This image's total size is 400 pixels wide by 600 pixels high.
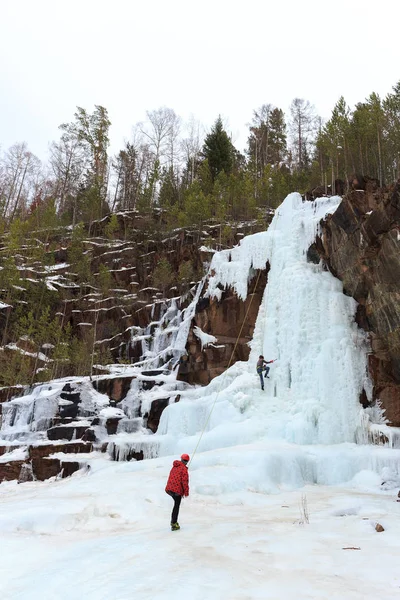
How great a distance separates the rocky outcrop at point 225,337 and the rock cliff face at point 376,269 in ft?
14.5

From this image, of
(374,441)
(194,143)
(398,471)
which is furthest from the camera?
(194,143)

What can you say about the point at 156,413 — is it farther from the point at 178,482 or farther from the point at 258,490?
the point at 178,482

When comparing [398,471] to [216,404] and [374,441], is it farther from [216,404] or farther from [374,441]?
[216,404]

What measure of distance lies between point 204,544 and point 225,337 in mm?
13664

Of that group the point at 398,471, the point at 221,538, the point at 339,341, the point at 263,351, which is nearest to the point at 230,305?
the point at 263,351

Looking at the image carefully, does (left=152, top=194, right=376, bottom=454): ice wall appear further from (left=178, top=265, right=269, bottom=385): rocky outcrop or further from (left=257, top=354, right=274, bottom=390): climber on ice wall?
(left=178, top=265, right=269, bottom=385): rocky outcrop

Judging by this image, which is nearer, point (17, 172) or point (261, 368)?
Result: point (261, 368)

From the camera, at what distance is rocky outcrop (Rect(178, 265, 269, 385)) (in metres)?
18.0

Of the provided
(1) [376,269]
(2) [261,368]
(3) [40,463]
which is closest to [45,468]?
(3) [40,463]

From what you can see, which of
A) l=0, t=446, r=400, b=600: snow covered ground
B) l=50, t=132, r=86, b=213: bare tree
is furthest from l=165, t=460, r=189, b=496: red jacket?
l=50, t=132, r=86, b=213: bare tree

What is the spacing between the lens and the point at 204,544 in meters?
4.93

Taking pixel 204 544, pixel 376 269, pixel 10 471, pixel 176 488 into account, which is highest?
pixel 376 269

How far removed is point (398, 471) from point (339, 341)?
4499 mm

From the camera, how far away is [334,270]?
15.0 meters
